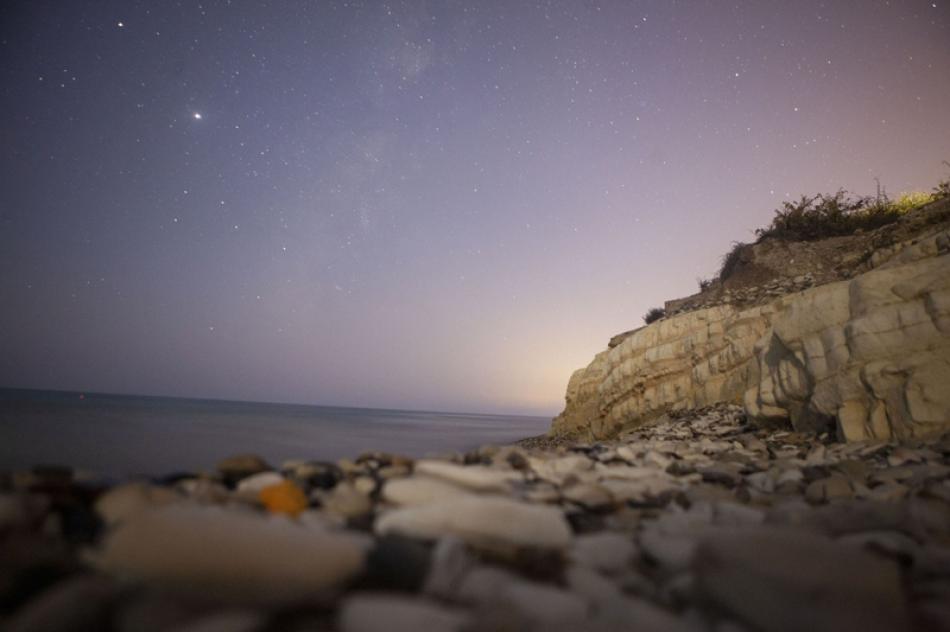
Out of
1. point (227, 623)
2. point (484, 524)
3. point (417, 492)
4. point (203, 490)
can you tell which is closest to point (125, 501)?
point (203, 490)

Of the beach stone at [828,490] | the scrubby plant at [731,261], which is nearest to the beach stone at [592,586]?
the beach stone at [828,490]

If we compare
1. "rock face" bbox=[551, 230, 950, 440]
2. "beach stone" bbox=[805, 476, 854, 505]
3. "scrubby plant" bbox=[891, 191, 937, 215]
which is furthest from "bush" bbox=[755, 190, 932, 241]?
"beach stone" bbox=[805, 476, 854, 505]

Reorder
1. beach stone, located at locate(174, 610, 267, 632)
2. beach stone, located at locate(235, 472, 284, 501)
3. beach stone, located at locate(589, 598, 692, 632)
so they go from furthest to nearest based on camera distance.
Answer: beach stone, located at locate(235, 472, 284, 501) < beach stone, located at locate(589, 598, 692, 632) < beach stone, located at locate(174, 610, 267, 632)

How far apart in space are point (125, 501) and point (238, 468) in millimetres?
830

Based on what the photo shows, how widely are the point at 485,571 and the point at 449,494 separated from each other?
703 millimetres

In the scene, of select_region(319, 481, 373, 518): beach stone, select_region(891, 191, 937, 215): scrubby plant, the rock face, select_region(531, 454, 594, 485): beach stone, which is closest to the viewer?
select_region(319, 481, 373, 518): beach stone

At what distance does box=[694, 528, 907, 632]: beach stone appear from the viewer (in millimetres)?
1066

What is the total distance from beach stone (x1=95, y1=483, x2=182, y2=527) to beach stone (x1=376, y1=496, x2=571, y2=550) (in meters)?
1.03

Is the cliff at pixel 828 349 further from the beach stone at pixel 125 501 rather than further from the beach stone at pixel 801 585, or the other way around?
the beach stone at pixel 125 501

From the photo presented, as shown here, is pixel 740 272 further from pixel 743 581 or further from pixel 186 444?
pixel 186 444

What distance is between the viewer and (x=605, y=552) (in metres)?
1.54

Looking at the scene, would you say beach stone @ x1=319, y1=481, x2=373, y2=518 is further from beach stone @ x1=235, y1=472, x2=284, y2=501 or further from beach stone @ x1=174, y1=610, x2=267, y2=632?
beach stone @ x1=174, y1=610, x2=267, y2=632

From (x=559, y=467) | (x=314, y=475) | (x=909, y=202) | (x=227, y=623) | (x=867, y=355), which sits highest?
(x=909, y=202)

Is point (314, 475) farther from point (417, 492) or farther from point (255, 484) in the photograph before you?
point (417, 492)
